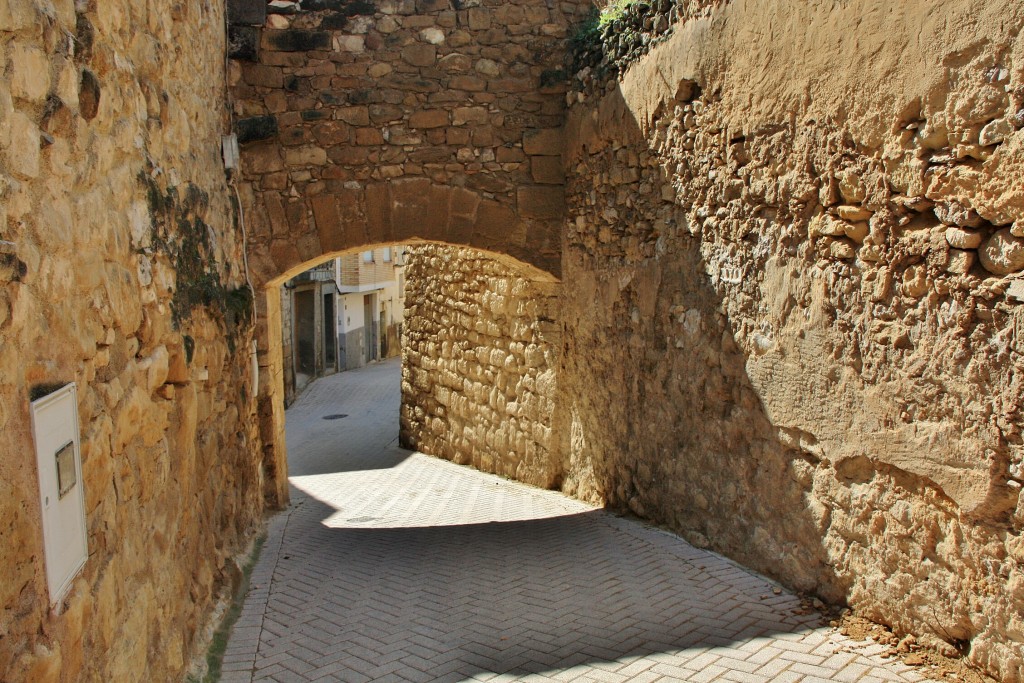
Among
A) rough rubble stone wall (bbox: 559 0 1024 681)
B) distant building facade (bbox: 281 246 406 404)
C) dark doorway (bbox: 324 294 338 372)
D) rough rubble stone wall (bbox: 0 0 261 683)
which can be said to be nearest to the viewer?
rough rubble stone wall (bbox: 0 0 261 683)

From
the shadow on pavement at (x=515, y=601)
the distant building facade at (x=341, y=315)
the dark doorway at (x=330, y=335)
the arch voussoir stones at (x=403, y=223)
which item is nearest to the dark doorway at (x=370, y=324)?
the distant building facade at (x=341, y=315)

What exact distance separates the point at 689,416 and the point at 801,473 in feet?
3.38

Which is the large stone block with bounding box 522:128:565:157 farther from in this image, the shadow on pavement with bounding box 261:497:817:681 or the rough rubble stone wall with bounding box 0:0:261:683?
the shadow on pavement with bounding box 261:497:817:681

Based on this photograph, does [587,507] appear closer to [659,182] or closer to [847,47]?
[659,182]

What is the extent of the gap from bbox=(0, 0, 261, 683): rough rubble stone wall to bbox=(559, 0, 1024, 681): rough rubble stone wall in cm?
263

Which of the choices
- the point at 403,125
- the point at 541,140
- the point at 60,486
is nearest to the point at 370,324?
the point at 403,125

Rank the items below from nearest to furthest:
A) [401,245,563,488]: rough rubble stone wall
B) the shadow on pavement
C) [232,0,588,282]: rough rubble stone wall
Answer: the shadow on pavement
[232,0,588,282]: rough rubble stone wall
[401,245,563,488]: rough rubble stone wall

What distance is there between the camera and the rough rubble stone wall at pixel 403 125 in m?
7.02

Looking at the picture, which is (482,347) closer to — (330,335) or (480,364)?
(480,364)

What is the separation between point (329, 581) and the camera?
17.0 feet

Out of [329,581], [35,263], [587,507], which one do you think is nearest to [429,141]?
[587,507]

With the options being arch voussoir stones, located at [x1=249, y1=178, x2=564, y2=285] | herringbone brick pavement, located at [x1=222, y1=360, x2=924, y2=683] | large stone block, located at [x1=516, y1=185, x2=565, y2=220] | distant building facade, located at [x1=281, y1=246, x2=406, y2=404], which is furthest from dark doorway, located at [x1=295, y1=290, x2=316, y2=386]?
large stone block, located at [x1=516, y1=185, x2=565, y2=220]

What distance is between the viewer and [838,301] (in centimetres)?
402

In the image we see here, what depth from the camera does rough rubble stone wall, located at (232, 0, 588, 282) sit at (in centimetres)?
702
